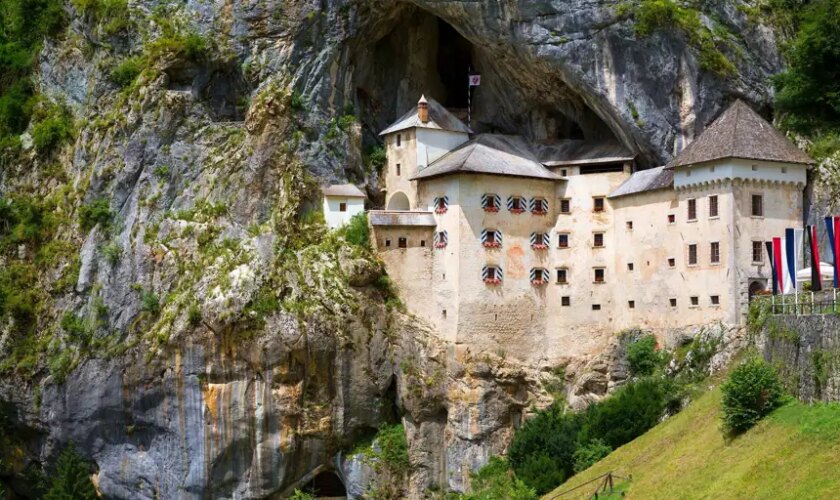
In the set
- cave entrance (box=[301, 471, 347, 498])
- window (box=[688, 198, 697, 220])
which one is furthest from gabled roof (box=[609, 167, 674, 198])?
cave entrance (box=[301, 471, 347, 498])

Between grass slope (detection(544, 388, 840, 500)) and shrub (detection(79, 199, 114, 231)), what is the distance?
116ft

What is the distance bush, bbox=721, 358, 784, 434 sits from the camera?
51938 mm

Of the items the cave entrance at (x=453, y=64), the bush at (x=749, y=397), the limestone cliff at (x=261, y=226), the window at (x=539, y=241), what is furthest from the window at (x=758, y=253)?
the cave entrance at (x=453, y=64)

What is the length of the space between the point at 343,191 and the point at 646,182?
18.0 m

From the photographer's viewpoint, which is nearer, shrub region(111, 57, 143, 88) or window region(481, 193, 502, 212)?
window region(481, 193, 502, 212)

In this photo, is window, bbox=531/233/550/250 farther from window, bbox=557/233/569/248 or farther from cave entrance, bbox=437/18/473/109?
cave entrance, bbox=437/18/473/109

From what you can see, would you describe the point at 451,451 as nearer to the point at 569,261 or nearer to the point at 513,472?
the point at 513,472

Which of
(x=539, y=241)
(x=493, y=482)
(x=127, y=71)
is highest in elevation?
(x=127, y=71)

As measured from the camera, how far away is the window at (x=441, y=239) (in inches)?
2921

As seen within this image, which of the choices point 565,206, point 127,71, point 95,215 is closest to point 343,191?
point 565,206

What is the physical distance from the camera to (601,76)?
72938mm

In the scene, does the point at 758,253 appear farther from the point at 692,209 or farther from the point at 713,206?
the point at 692,209

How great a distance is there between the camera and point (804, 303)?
54.5 metres

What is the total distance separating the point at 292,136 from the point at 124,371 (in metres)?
17.1
